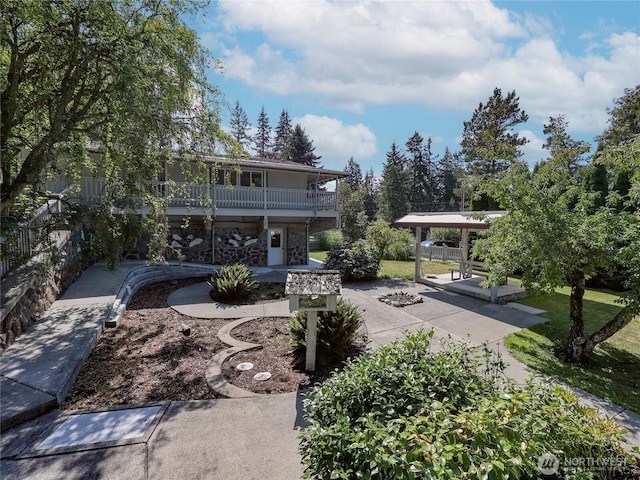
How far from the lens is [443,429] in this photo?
1.93 metres

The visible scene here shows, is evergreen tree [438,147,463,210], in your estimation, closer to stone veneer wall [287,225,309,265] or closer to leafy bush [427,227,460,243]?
leafy bush [427,227,460,243]

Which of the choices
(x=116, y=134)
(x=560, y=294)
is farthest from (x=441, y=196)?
(x=116, y=134)

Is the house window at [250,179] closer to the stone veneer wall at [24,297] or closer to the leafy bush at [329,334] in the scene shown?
the stone veneer wall at [24,297]

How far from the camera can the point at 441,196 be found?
51406 mm

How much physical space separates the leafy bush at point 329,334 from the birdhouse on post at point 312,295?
30 centimetres

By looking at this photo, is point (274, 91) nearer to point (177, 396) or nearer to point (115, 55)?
point (115, 55)

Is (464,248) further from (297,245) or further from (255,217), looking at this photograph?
(255,217)

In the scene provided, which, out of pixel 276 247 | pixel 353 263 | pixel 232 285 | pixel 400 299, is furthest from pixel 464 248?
pixel 232 285

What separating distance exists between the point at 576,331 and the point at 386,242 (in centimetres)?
930

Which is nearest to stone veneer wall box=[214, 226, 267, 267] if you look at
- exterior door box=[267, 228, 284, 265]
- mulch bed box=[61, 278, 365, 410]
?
exterior door box=[267, 228, 284, 265]

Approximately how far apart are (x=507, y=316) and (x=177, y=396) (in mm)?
7826

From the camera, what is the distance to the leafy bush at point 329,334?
17.4 ft

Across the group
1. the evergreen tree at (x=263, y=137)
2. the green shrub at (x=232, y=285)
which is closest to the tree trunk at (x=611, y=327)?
the green shrub at (x=232, y=285)

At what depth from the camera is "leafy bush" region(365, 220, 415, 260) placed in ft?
48.0
